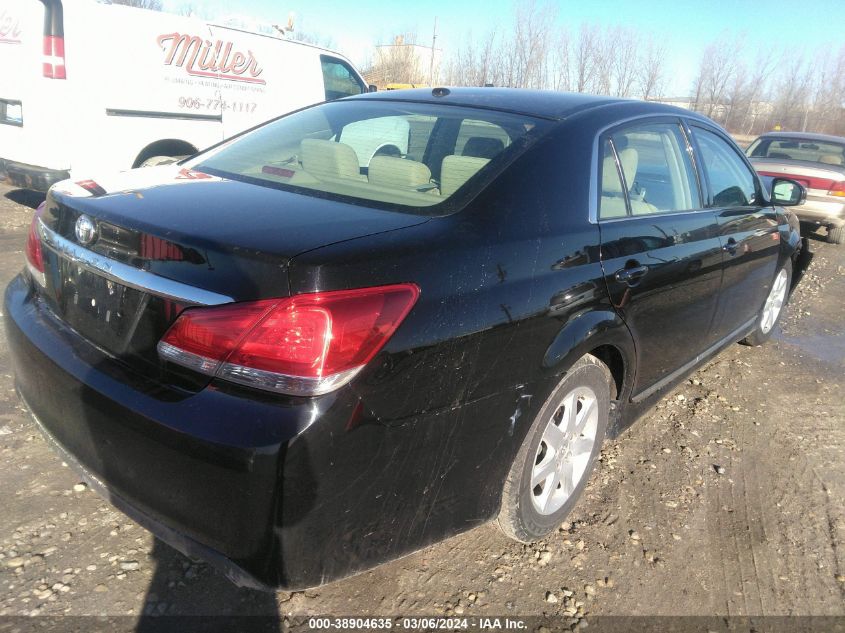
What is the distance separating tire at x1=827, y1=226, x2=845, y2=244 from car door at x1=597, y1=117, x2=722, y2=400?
25.7 ft

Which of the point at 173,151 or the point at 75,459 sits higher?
the point at 173,151

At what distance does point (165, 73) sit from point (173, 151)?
2.56 ft

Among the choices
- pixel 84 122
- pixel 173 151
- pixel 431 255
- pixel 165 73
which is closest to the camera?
pixel 431 255

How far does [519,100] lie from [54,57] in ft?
15.5

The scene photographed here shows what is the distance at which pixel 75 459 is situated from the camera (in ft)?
6.36

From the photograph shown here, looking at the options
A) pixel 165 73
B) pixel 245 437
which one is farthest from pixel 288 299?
pixel 165 73

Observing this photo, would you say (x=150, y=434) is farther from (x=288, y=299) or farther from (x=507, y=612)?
(x=507, y=612)

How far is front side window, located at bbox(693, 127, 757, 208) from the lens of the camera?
3379 millimetres

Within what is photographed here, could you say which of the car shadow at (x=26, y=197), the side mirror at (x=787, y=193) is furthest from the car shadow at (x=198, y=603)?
the car shadow at (x=26, y=197)

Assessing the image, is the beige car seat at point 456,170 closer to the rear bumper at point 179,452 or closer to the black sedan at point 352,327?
the black sedan at point 352,327

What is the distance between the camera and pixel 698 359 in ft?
11.3

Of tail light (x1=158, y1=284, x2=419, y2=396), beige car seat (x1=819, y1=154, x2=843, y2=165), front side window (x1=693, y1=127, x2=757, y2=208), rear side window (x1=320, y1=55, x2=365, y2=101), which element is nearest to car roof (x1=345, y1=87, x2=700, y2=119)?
front side window (x1=693, y1=127, x2=757, y2=208)

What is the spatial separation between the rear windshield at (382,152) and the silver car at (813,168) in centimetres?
721

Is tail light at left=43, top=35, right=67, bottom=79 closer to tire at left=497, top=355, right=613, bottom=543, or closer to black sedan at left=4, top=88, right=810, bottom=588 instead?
black sedan at left=4, top=88, right=810, bottom=588
